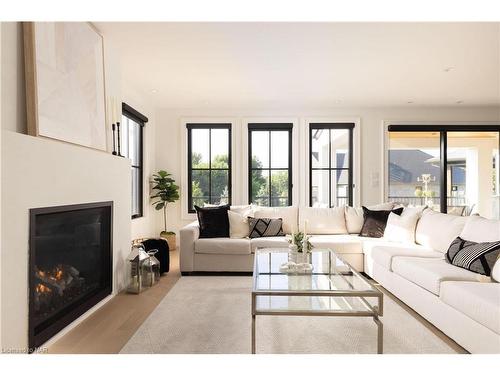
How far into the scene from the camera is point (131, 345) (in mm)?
2387

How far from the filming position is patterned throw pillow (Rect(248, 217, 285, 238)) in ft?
15.6

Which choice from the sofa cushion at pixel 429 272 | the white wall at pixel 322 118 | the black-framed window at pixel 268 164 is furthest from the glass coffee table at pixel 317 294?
the white wall at pixel 322 118

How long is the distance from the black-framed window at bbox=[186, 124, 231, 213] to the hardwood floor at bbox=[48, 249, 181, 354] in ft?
9.48

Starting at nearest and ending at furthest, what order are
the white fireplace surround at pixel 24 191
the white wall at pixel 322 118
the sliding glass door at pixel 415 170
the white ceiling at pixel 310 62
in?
the white fireplace surround at pixel 24 191, the white ceiling at pixel 310 62, the white wall at pixel 322 118, the sliding glass door at pixel 415 170

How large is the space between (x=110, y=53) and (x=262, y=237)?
2810mm

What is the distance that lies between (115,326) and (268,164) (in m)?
4.33

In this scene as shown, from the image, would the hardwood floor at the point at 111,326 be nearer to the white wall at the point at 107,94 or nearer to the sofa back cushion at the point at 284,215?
the white wall at the point at 107,94

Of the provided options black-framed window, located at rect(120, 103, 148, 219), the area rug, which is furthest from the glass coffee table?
black-framed window, located at rect(120, 103, 148, 219)

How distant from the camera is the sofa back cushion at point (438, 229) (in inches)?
143

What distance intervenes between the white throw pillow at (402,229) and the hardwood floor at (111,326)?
280 centimetres

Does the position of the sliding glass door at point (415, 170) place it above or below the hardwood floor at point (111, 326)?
above

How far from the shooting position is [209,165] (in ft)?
21.5

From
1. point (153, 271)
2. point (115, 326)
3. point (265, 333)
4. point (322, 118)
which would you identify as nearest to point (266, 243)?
point (153, 271)

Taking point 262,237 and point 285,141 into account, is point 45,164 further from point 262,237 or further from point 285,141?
point 285,141
